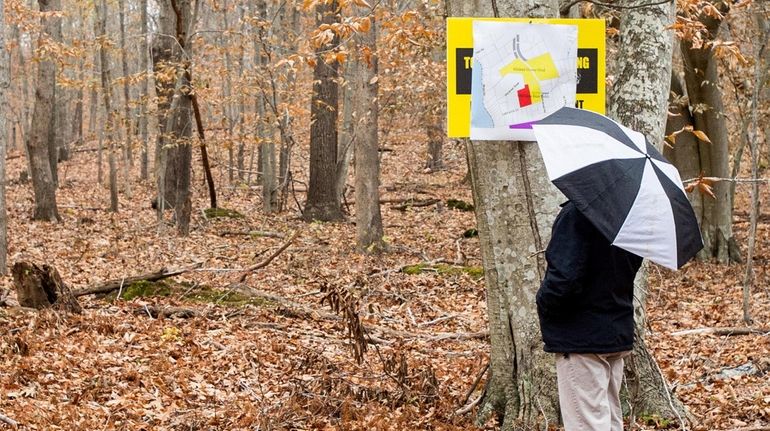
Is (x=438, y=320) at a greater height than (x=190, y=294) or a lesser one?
lesser

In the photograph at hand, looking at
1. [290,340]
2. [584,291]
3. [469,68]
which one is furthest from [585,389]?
[290,340]

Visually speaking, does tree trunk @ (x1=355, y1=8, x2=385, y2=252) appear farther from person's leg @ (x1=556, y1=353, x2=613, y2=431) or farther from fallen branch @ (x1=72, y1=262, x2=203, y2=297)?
person's leg @ (x1=556, y1=353, x2=613, y2=431)

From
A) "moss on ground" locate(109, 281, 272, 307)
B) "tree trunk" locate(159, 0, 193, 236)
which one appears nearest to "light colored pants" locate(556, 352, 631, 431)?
"moss on ground" locate(109, 281, 272, 307)

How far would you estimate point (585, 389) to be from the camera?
3971mm

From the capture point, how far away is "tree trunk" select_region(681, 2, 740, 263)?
14.0 metres

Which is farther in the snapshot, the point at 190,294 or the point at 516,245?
the point at 190,294

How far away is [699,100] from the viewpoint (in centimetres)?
1420

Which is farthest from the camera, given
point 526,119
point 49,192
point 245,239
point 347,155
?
point 347,155

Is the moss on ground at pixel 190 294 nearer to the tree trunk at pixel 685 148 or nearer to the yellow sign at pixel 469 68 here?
the yellow sign at pixel 469 68

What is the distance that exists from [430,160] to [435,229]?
11289 mm

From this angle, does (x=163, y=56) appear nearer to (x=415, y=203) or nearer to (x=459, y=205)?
(x=415, y=203)

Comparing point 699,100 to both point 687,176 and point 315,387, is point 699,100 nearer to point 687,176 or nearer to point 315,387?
point 687,176

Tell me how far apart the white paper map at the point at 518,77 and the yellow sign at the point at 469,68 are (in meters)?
0.06

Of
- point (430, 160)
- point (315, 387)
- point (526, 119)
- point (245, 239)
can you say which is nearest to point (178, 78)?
point (245, 239)
